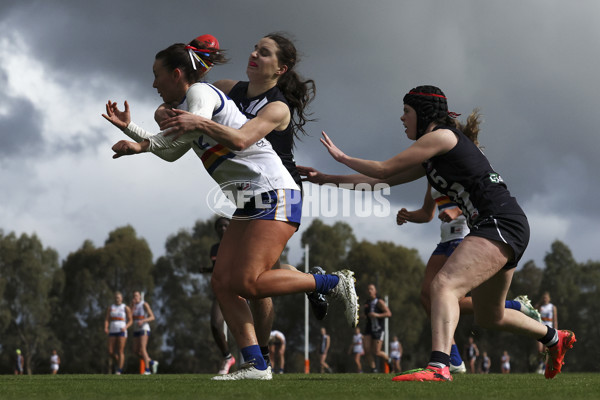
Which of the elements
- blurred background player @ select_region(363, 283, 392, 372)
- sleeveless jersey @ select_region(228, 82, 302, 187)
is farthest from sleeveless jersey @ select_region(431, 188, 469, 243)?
blurred background player @ select_region(363, 283, 392, 372)

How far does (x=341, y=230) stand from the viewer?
221 ft

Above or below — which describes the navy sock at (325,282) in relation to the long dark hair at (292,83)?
below

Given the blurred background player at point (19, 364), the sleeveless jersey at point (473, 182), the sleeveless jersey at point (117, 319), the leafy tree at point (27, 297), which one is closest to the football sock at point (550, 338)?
the sleeveless jersey at point (473, 182)

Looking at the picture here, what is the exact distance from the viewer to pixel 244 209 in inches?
223

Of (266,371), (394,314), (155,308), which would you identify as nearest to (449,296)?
(266,371)

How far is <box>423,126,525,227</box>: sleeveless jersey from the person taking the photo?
217 inches

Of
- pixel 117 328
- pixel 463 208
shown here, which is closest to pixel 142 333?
pixel 117 328

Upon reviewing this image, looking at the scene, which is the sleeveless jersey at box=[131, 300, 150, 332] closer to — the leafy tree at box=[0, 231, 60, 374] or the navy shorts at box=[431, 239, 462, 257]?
the navy shorts at box=[431, 239, 462, 257]

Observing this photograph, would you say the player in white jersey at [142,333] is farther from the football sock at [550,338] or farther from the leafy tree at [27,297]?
the leafy tree at [27,297]

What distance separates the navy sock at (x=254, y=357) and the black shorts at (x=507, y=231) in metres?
1.69

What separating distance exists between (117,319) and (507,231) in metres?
15.5

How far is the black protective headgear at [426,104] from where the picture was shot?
577 centimetres

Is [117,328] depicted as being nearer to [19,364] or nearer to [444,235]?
[444,235]

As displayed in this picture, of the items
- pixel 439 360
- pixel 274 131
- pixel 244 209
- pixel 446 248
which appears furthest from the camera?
pixel 446 248
